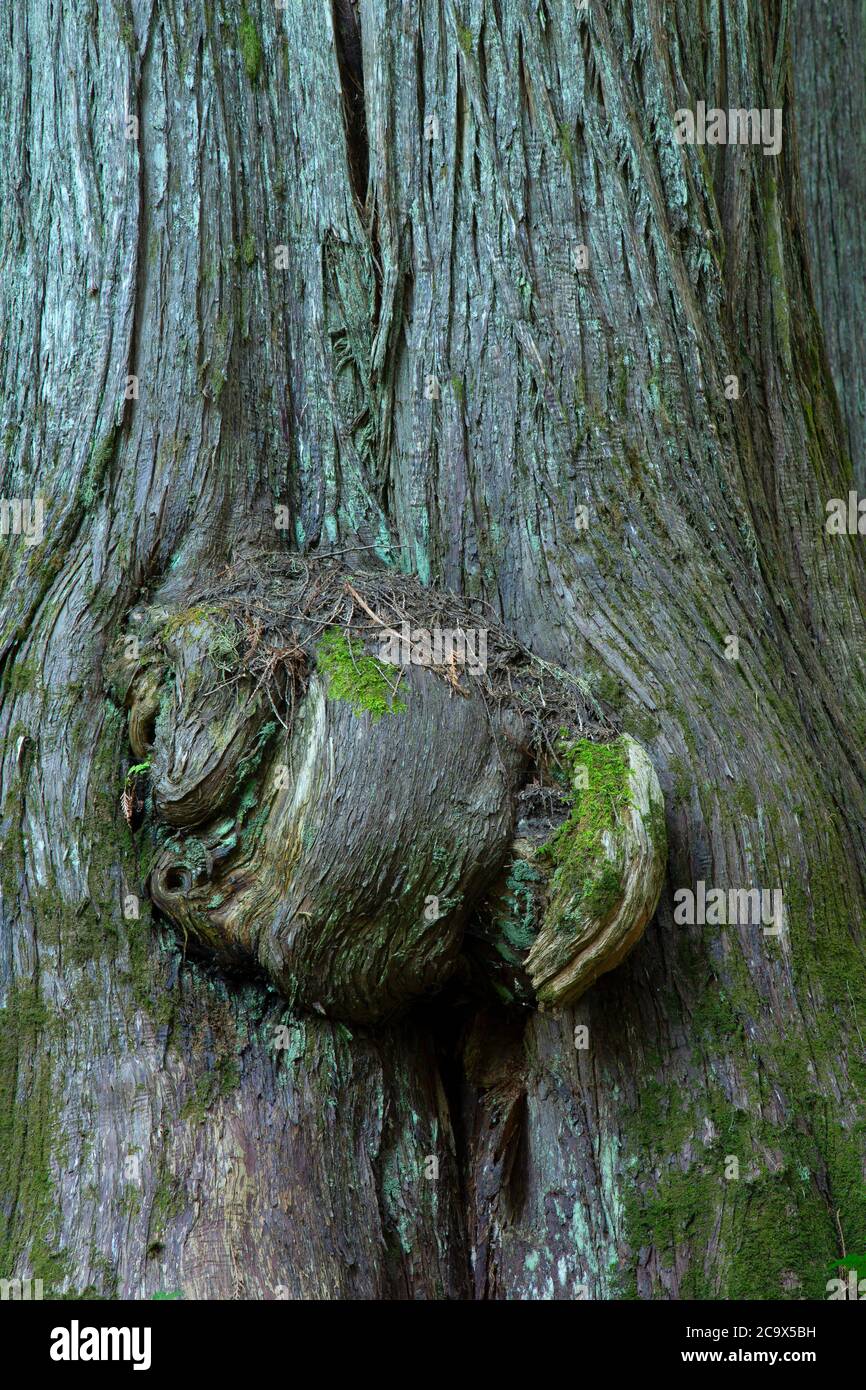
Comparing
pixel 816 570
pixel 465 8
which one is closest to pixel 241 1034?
pixel 816 570

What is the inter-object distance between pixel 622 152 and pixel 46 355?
1925 mm

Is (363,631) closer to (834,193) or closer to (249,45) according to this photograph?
(249,45)

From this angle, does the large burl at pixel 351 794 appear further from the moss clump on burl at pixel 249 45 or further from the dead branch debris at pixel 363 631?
the moss clump on burl at pixel 249 45

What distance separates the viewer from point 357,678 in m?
3.03

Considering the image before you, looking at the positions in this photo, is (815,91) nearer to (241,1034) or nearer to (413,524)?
(413,524)

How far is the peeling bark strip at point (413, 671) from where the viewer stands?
2939 mm

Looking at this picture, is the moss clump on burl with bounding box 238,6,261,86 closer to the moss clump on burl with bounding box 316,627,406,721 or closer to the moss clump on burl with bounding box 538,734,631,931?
the moss clump on burl with bounding box 316,627,406,721

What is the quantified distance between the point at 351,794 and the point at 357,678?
32 centimetres

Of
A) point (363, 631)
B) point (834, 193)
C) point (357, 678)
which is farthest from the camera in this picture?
point (834, 193)

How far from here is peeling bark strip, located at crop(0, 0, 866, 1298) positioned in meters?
2.94

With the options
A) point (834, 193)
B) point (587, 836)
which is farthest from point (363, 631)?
point (834, 193)

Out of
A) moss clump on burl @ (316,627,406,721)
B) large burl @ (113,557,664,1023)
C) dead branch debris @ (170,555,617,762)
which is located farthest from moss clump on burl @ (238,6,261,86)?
moss clump on burl @ (316,627,406,721)

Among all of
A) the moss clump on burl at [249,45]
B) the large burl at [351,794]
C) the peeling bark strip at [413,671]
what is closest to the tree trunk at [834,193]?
the peeling bark strip at [413,671]

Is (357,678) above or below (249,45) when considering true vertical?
below
